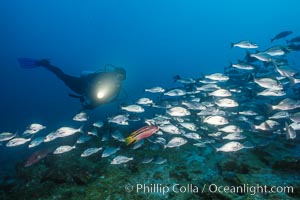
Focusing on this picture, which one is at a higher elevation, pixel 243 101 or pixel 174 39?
pixel 174 39

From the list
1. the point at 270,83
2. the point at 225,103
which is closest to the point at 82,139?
the point at 225,103

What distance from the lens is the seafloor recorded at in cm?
654

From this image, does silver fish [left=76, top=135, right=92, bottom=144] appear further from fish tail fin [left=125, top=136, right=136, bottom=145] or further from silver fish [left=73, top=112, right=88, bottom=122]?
fish tail fin [left=125, top=136, right=136, bottom=145]

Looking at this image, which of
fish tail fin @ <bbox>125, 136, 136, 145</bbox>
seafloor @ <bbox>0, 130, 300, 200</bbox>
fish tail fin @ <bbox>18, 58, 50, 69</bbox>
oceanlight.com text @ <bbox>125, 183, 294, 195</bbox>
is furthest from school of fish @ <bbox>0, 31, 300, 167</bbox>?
fish tail fin @ <bbox>18, 58, 50, 69</bbox>

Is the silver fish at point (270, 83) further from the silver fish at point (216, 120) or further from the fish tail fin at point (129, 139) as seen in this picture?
the fish tail fin at point (129, 139)

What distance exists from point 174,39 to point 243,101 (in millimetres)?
182613

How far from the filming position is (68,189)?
7094 mm

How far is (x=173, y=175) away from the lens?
7.44 meters

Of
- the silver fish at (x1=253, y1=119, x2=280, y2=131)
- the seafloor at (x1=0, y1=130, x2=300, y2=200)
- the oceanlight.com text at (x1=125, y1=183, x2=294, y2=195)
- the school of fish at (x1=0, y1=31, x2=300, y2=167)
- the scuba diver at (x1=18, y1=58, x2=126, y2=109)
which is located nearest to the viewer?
the oceanlight.com text at (x1=125, y1=183, x2=294, y2=195)

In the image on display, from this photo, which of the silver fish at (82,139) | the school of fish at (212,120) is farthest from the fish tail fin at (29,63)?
the silver fish at (82,139)

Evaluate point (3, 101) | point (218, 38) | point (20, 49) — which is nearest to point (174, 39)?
point (218, 38)

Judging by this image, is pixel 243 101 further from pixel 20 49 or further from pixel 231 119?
pixel 20 49

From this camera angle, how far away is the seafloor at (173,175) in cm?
654

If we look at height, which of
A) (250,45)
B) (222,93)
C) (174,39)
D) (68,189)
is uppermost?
(174,39)
